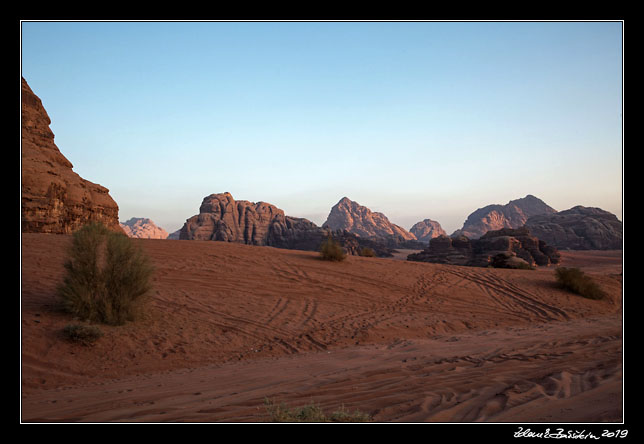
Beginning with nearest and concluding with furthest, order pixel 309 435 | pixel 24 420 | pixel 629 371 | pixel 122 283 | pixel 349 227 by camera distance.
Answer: pixel 309 435
pixel 629 371
pixel 24 420
pixel 122 283
pixel 349 227

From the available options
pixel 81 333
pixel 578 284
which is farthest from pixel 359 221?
pixel 81 333

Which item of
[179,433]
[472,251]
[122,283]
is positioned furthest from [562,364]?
[472,251]

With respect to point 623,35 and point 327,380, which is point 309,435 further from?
point 623,35

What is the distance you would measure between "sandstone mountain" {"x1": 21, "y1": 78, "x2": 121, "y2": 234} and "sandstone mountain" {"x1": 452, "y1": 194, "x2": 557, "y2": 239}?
11065 centimetres

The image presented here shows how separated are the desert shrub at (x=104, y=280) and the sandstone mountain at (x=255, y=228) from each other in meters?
49.3

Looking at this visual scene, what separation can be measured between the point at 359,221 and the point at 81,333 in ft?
416

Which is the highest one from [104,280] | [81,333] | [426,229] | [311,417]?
[426,229]

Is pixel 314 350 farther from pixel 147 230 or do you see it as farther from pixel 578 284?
pixel 147 230

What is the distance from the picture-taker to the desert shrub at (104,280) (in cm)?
827

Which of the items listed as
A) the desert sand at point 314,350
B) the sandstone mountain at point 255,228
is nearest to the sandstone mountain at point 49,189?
the desert sand at point 314,350

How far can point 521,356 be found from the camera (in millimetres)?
6566

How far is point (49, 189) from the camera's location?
19.5 m

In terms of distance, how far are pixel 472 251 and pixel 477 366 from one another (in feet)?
123

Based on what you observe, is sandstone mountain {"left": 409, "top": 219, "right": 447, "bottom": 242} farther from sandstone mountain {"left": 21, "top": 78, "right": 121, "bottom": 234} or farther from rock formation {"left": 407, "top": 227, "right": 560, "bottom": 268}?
sandstone mountain {"left": 21, "top": 78, "right": 121, "bottom": 234}
